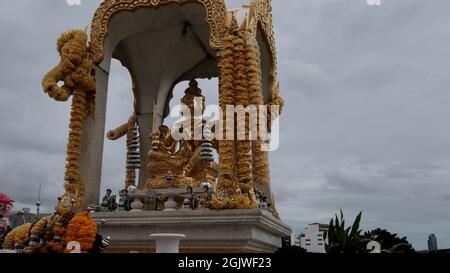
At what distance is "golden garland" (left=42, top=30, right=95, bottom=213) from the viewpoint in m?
10.9

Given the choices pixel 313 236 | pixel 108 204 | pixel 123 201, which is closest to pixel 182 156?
pixel 123 201

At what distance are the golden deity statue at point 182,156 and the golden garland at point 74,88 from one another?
203cm

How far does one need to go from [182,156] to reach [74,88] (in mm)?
3494

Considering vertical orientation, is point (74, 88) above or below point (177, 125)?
above

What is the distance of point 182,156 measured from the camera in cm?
1289

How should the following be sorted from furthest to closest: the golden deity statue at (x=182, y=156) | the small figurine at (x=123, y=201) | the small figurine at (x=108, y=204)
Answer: the golden deity statue at (x=182, y=156)
the small figurine at (x=108, y=204)
the small figurine at (x=123, y=201)

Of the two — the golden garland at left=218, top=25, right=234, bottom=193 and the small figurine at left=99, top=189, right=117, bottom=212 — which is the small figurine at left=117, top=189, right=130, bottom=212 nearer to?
the small figurine at left=99, top=189, right=117, bottom=212

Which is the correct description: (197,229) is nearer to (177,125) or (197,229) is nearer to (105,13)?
(177,125)

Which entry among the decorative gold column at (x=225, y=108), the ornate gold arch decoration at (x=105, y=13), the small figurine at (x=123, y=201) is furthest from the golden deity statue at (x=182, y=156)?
the ornate gold arch decoration at (x=105, y=13)

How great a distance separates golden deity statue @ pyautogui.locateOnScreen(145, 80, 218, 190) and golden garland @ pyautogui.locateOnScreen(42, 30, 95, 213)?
6.65ft

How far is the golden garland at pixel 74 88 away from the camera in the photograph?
35.8ft

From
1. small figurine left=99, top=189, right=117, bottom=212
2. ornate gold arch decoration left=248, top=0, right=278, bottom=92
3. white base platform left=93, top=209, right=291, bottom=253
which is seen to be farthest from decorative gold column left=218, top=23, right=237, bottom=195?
small figurine left=99, top=189, right=117, bottom=212

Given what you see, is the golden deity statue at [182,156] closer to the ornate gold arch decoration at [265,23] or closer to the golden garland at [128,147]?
the golden garland at [128,147]
